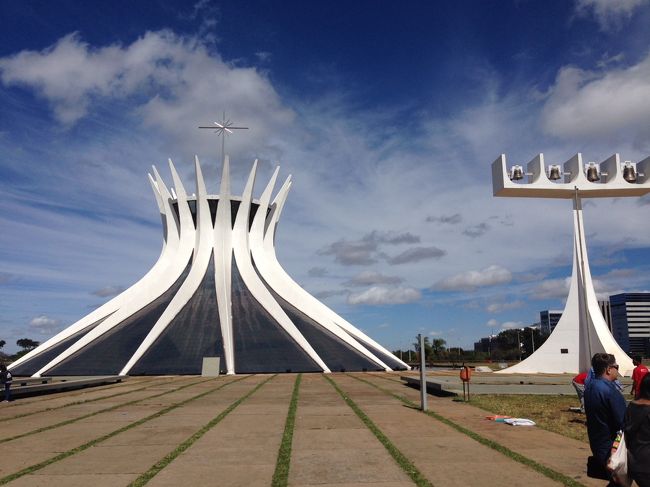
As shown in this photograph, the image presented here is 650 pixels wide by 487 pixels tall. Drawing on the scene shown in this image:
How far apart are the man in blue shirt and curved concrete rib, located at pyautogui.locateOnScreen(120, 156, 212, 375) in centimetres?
2657

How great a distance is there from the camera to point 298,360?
1090 inches

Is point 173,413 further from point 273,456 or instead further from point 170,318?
point 170,318

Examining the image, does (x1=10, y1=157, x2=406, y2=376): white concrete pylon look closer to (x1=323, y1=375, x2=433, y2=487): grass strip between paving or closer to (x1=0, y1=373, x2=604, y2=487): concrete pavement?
(x1=0, y1=373, x2=604, y2=487): concrete pavement

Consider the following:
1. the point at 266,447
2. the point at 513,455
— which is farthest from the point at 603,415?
the point at 266,447

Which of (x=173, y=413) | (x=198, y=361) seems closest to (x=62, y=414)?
(x=173, y=413)

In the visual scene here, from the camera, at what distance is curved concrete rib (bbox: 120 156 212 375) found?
96.7 feet

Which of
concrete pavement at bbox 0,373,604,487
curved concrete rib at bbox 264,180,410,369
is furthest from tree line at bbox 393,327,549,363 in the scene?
concrete pavement at bbox 0,373,604,487

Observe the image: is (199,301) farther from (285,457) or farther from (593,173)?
(285,457)

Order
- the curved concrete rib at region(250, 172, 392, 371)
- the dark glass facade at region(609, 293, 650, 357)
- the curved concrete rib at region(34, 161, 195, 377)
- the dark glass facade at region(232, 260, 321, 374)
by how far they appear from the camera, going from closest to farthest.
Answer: the dark glass facade at region(232, 260, 321, 374)
the curved concrete rib at region(34, 161, 195, 377)
the curved concrete rib at region(250, 172, 392, 371)
the dark glass facade at region(609, 293, 650, 357)

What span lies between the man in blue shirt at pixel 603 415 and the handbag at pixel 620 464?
26cm

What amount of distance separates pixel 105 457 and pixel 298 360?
21044 millimetres

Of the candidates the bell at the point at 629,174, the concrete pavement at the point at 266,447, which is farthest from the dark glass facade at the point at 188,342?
the bell at the point at 629,174

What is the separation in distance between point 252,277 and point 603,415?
3098 cm

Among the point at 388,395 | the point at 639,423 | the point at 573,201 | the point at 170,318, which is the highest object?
the point at 573,201
